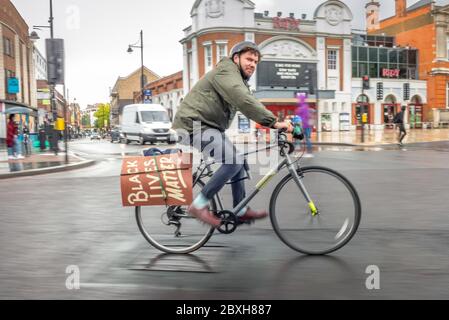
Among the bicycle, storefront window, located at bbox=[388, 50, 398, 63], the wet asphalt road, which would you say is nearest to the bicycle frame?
the bicycle

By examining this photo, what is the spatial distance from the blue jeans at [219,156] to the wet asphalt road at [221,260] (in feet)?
2.06

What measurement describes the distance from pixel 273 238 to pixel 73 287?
80.3 inches

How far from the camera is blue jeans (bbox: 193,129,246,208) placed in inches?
149

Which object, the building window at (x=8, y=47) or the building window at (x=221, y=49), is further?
the building window at (x=221, y=49)

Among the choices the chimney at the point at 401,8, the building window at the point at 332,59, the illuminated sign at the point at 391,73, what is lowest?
the illuminated sign at the point at 391,73

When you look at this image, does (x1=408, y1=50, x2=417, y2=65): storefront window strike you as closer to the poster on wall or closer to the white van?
the poster on wall

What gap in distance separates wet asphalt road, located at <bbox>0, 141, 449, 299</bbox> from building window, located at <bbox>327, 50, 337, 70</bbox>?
1555 inches

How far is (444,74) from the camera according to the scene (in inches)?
1860

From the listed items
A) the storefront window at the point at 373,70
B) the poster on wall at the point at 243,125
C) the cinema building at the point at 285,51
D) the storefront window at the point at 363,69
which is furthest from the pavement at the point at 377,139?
the storefront window at the point at 373,70

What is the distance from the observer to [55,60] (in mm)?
13766

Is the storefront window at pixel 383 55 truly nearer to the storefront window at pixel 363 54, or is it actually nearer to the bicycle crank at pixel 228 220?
the storefront window at pixel 363 54

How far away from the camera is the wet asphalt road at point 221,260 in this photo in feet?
9.98

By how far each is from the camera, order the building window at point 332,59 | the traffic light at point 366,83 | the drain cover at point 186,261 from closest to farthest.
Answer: the drain cover at point 186,261
the traffic light at point 366,83
the building window at point 332,59
